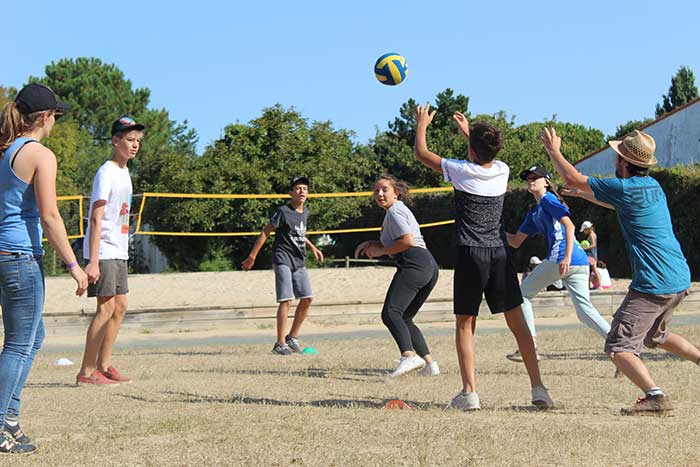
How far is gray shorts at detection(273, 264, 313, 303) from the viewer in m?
11.1

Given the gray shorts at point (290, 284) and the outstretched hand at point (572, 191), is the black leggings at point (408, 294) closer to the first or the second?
the outstretched hand at point (572, 191)

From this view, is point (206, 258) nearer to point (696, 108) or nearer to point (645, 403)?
point (696, 108)

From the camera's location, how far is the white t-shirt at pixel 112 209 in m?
7.75

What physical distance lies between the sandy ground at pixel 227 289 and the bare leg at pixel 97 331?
840 centimetres

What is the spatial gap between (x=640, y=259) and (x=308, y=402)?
101 inches

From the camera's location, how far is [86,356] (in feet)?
25.7

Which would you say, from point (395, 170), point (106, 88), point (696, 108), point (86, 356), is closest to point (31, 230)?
point (86, 356)


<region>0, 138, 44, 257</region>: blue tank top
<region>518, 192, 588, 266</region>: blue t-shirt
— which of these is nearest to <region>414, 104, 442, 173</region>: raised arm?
<region>0, 138, 44, 257</region>: blue tank top

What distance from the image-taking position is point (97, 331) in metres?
7.79

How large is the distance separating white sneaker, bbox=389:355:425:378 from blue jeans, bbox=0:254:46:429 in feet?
12.0

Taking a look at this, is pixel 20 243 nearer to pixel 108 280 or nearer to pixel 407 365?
pixel 108 280

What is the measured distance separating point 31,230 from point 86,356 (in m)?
2.91

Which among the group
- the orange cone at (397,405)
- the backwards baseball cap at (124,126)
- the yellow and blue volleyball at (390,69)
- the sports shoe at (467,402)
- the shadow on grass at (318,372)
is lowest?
the shadow on grass at (318,372)

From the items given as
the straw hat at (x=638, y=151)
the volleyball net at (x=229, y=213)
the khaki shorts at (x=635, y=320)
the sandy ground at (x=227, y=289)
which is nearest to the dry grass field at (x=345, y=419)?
the khaki shorts at (x=635, y=320)
